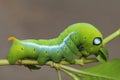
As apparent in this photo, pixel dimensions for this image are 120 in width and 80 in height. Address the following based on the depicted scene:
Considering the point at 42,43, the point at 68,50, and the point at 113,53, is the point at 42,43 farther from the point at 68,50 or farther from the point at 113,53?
the point at 113,53

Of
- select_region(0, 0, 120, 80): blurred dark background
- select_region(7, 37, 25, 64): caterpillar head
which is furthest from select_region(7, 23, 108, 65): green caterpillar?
select_region(0, 0, 120, 80): blurred dark background

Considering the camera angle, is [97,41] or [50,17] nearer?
[97,41]

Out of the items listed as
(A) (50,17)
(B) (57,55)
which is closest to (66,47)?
(B) (57,55)

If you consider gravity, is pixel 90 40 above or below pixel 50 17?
below

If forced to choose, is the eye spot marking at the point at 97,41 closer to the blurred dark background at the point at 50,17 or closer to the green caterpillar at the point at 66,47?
the green caterpillar at the point at 66,47

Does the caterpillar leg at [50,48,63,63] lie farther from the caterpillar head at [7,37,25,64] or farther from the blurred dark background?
the blurred dark background

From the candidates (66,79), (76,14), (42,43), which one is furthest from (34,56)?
(76,14)

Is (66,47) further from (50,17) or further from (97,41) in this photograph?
(50,17)
